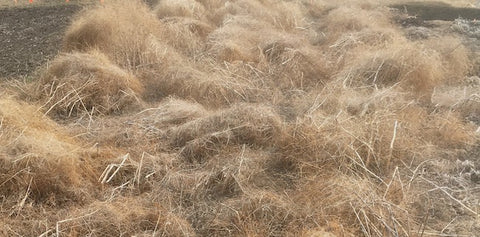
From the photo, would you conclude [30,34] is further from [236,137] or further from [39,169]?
[236,137]

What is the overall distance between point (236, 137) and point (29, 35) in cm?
576

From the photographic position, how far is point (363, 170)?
4332 millimetres

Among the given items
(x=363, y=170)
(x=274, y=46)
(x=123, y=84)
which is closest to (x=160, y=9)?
(x=274, y=46)

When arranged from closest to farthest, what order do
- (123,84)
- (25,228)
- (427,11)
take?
1. (25,228)
2. (123,84)
3. (427,11)

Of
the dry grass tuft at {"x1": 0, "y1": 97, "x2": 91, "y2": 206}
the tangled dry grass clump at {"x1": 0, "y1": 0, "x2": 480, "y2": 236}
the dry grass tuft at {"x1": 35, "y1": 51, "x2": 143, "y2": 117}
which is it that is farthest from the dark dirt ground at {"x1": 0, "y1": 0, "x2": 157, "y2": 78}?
the dry grass tuft at {"x1": 0, "y1": 97, "x2": 91, "y2": 206}

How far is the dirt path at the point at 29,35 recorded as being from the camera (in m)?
7.05

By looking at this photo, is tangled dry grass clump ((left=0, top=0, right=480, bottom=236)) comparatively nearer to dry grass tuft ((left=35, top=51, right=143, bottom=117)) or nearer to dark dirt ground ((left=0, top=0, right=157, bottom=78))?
dry grass tuft ((left=35, top=51, right=143, bottom=117))

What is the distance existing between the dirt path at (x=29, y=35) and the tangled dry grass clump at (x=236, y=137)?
831mm

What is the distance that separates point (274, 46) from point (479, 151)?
3496 millimetres

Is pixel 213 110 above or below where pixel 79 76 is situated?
below

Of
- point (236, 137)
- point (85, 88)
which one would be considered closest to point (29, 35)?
point (85, 88)

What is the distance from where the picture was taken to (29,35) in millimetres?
8477

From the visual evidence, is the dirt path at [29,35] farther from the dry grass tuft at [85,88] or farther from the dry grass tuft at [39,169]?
the dry grass tuft at [39,169]

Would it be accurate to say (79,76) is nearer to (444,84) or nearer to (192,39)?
(192,39)
